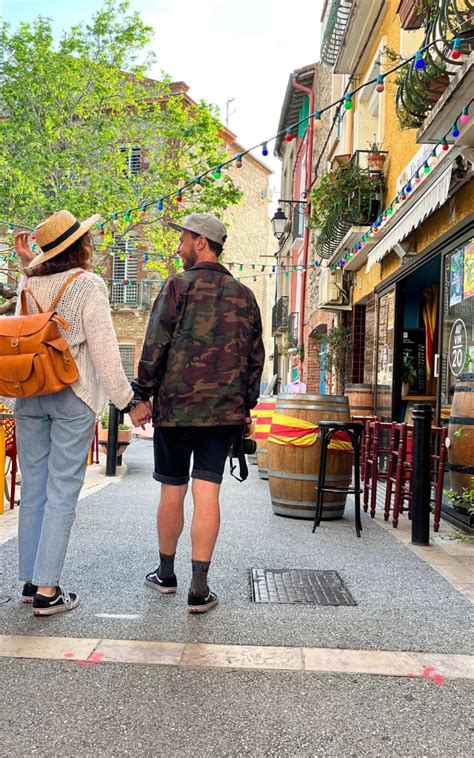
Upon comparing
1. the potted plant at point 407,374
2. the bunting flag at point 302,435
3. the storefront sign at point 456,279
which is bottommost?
the bunting flag at point 302,435

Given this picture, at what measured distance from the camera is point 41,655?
254 cm

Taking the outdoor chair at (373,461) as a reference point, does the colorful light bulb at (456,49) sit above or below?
above

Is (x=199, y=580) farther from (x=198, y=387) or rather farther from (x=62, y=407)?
(x=62, y=407)

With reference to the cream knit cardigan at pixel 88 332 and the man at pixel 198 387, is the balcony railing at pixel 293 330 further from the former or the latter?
the cream knit cardigan at pixel 88 332

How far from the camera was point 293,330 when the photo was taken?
67.6ft

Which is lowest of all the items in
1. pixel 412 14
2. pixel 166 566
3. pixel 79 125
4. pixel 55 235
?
pixel 166 566

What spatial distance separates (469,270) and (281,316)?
59.0ft

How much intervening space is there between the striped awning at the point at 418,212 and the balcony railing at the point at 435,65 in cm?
65

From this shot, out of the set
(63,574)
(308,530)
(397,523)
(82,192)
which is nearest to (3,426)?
(63,574)

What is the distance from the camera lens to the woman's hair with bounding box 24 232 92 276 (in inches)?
124

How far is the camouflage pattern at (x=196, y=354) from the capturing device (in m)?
3.16

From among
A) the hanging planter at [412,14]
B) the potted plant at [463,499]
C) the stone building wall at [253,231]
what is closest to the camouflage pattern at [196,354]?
the potted plant at [463,499]

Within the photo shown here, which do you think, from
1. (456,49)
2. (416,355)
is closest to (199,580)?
(456,49)

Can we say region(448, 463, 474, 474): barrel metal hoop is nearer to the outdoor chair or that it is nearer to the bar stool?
the bar stool
